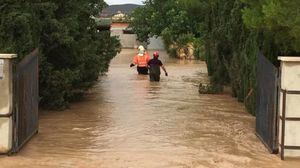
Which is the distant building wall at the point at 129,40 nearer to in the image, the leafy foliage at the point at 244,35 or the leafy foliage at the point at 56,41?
the leafy foliage at the point at 244,35

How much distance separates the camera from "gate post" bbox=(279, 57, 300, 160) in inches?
344

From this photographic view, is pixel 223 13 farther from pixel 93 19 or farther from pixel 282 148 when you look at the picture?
pixel 282 148

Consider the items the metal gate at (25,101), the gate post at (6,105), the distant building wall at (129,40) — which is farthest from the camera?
the distant building wall at (129,40)

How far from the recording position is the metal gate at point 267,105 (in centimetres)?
915

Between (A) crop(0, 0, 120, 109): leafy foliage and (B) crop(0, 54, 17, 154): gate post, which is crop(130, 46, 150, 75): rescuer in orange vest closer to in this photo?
(A) crop(0, 0, 120, 109): leafy foliage

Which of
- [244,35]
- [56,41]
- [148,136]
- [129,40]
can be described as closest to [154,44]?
[129,40]

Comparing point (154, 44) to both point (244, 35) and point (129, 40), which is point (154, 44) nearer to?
point (129, 40)

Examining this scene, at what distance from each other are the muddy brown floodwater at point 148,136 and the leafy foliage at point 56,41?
1.82ft

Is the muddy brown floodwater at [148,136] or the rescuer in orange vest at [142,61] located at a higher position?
the rescuer in orange vest at [142,61]

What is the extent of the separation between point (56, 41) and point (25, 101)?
391 cm

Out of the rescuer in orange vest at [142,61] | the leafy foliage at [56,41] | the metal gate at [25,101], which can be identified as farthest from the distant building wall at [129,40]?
the metal gate at [25,101]

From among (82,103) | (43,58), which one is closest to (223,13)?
(82,103)

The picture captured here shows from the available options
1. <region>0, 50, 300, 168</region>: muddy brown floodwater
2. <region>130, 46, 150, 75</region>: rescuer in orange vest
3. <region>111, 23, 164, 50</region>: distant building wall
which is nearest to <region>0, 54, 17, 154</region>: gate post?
<region>0, 50, 300, 168</region>: muddy brown floodwater

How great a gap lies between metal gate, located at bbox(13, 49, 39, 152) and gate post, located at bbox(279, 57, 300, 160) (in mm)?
4077
